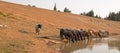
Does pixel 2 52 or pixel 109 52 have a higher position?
pixel 2 52

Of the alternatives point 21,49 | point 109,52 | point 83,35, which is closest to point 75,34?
point 83,35

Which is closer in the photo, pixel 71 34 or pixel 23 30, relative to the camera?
pixel 71 34

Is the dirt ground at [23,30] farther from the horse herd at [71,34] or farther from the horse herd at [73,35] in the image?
the horse herd at [73,35]

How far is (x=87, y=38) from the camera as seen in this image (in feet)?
156

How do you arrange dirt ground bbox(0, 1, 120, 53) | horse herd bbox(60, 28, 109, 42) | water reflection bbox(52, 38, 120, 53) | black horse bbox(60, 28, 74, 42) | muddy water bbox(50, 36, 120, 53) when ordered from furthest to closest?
horse herd bbox(60, 28, 109, 42) → black horse bbox(60, 28, 74, 42) → water reflection bbox(52, 38, 120, 53) → muddy water bbox(50, 36, 120, 53) → dirt ground bbox(0, 1, 120, 53)

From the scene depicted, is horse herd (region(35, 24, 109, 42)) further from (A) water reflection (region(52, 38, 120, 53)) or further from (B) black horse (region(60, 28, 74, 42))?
(A) water reflection (region(52, 38, 120, 53))

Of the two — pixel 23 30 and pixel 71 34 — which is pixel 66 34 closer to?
pixel 71 34

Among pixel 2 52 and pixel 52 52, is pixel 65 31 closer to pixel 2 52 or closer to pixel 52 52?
pixel 52 52

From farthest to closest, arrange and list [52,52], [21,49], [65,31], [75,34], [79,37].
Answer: [79,37] < [75,34] < [65,31] < [52,52] < [21,49]

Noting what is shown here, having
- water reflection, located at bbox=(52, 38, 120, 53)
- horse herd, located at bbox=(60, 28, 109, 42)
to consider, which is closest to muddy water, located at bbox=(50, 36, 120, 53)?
water reflection, located at bbox=(52, 38, 120, 53)

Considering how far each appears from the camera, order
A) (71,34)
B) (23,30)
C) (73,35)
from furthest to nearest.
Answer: (73,35)
(23,30)
(71,34)

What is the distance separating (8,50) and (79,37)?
2364 cm


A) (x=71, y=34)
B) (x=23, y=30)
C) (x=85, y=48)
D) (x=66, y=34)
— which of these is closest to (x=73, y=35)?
(x=71, y=34)

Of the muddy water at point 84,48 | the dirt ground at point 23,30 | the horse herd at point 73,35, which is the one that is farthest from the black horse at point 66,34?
the dirt ground at point 23,30
